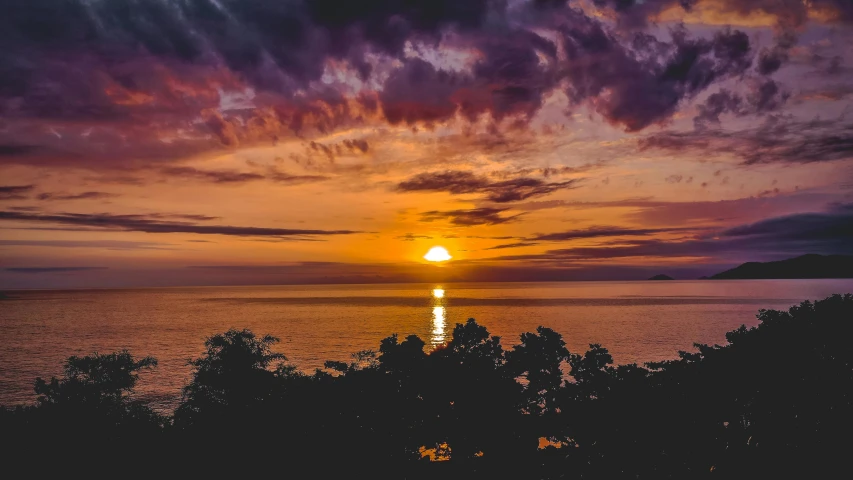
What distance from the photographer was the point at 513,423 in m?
22.4

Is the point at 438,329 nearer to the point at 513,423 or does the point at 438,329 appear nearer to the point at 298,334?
the point at 298,334

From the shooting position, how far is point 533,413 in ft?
77.4

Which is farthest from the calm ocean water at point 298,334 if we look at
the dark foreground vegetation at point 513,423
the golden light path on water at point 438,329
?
the dark foreground vegetation at point 513,423

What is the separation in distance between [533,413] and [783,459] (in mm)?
10200

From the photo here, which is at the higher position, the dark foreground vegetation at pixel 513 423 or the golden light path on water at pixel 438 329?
the dark foreground vegetation at pixel 513 423

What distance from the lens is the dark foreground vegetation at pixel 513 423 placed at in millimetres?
21125

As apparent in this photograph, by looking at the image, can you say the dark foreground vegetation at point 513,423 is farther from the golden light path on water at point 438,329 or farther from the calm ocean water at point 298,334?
the golden light path on water at point 438,329

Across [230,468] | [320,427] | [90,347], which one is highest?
[320,427]

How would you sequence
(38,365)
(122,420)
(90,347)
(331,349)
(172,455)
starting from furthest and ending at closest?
(90,347) → (331,349) → (38,365) → (122,420) → (172,455)

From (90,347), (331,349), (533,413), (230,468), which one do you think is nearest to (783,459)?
(533,413)

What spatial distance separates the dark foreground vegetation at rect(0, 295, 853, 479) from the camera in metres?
21.1

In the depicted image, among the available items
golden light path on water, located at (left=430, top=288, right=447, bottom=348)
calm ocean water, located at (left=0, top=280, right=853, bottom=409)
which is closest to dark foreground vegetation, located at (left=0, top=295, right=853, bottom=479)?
calm ocean water, located at (left=0, top=280, right=853, bottom=409)

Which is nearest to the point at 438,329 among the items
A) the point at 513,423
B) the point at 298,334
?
the point at 298,334

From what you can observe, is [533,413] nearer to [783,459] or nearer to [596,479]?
[596,479]
